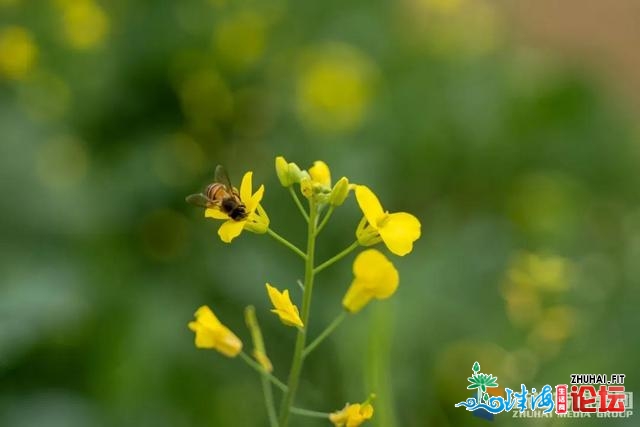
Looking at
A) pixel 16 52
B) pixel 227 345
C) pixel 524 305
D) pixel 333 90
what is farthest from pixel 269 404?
pixel 333 90

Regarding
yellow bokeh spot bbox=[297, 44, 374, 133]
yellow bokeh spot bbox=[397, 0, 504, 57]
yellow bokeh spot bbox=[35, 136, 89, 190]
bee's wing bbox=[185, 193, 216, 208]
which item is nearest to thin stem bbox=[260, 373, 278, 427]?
bee's wing bbox=[185, 193, 216, 208]

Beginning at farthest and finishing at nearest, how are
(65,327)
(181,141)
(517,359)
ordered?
(181,141) → (65,327) → (517,359)

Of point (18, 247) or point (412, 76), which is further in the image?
point (412, 76)

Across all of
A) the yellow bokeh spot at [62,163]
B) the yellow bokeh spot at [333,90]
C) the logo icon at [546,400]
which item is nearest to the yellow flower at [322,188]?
the logo icon at [546,400]

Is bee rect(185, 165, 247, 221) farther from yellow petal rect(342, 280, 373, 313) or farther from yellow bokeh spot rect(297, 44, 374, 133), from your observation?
yellow bokeh spot rect(297, 44, 374, 133)

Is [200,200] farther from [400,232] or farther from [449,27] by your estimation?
[449,27]

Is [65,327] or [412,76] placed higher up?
[412,76]

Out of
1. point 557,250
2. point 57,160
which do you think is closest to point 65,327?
point 57,160

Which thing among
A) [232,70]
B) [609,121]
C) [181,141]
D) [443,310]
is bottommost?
[443,310]

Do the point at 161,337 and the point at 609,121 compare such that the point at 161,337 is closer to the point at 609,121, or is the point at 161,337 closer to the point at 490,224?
the point at 490,224
